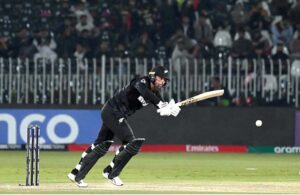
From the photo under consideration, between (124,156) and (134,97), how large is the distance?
893 mm

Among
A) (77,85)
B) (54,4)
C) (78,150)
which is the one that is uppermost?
(54,4)

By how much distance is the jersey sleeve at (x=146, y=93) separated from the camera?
15953 millimetres

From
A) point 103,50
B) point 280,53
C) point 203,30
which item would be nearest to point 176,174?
point 280,53

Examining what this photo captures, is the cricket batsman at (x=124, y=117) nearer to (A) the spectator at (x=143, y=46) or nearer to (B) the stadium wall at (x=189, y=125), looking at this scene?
(B) the stadium wall at (x=189, y=125)

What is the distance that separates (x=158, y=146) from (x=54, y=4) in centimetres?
555

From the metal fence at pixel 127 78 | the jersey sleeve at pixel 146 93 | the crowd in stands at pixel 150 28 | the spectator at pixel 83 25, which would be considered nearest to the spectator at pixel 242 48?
the crowd in stands at pixel 150 28

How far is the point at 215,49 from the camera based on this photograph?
27.2 metres

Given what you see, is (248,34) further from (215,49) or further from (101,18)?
(101,18)

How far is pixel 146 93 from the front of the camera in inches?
629

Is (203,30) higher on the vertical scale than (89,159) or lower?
higher

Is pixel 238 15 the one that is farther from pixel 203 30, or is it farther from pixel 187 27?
pixel 187 27

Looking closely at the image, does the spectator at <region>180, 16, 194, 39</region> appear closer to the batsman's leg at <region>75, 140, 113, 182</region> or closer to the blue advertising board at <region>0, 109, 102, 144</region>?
the blue advertising board at <region>0, 109, 102, 144</region>

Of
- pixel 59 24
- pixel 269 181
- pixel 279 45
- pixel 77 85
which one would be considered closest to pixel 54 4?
pixel 59 24

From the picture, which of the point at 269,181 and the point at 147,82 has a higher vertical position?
the point at 147,82
